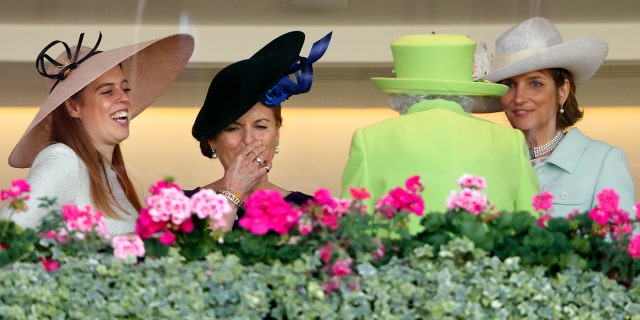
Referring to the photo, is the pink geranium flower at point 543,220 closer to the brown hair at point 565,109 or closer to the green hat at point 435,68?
the green hat at point 435,68

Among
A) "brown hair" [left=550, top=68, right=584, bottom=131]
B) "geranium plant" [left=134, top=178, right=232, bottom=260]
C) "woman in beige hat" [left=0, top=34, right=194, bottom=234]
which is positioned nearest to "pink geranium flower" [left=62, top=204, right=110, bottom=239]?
"geranium plant" [left=134, top=178, right=232, bottom=260]

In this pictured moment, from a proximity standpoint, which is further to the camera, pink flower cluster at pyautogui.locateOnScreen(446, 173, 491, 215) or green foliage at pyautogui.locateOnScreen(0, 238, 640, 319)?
pink flower cluster at pyautogui.locateOnScreen(446, 173, 491, 215)

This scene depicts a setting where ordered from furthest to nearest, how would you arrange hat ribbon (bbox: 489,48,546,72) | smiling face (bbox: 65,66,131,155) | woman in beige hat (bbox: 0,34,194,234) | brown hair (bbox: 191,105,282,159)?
hat ribbon (bbox: 489,48,546,72)
brown hair (bbox: 191,105,282,159)
smiling face (bbox: 65,66,131,155)
woman in beige hat (bbox: 0,34,194,234)

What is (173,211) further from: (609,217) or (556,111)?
(556,111)

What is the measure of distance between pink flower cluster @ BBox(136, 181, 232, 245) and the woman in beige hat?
20.8 inches

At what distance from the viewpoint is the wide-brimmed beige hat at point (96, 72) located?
12.1 feet

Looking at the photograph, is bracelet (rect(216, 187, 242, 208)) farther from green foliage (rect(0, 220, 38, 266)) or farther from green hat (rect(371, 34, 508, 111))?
green foliage (rect(0, 220, 38, 266))

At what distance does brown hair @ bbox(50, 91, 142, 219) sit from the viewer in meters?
3.45

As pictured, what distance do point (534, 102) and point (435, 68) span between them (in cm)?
91

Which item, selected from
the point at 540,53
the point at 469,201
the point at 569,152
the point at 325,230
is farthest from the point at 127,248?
the point at 540,53

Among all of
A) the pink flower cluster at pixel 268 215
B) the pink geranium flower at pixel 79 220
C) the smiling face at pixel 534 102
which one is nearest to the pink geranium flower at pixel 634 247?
the pink flower cluster at pixel 268 215

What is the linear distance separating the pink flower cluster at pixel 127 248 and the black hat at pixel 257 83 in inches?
45.4

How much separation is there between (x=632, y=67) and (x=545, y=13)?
0.48 meters

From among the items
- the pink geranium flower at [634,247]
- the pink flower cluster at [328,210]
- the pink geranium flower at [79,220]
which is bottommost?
the pink geranium flower at [634,247]
